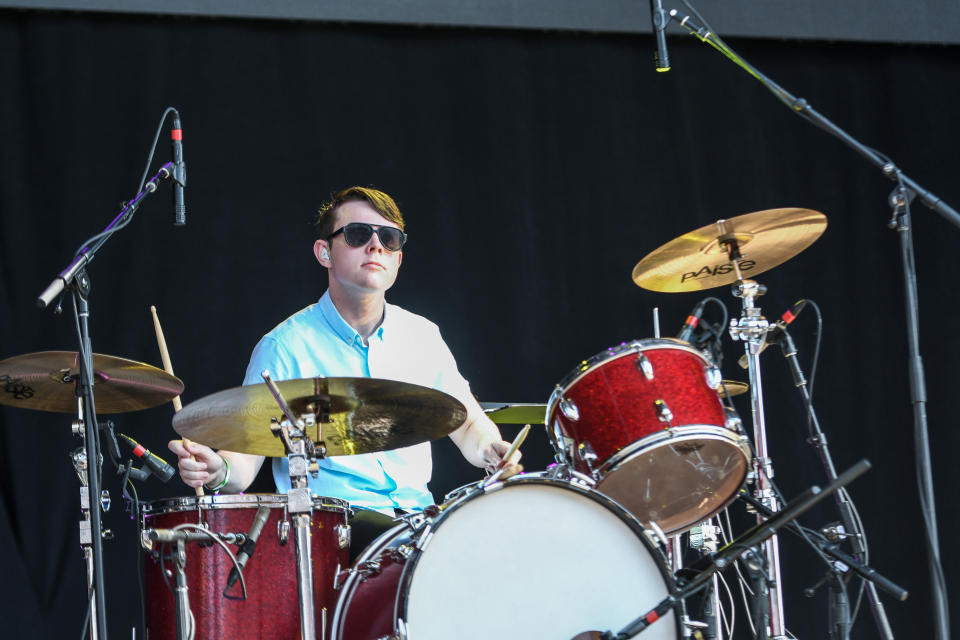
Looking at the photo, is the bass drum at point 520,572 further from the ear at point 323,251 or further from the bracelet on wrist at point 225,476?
the ear at point 323,251

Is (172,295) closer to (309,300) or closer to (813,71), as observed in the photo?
(309,300)

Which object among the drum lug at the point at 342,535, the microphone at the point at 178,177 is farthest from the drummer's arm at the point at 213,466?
the microphone at the point at 178,177

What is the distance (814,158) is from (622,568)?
2.99 meters

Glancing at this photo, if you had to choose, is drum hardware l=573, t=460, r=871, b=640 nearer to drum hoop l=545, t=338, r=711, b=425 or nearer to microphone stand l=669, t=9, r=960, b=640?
microphone stand l=669, t=9, r=960, b=640

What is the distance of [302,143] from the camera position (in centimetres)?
423

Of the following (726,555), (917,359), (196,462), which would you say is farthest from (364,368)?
(917,359)

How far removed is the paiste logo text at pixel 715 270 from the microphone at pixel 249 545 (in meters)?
1.63

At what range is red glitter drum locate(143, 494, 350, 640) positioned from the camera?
2529 mm

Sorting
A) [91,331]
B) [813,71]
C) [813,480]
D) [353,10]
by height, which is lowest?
[813,480]

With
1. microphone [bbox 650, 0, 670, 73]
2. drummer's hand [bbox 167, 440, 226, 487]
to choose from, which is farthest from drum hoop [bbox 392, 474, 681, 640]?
microphone [bbox 650, 0, 670, 73]

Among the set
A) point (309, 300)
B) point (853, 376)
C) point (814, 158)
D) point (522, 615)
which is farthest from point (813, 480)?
point (522, 615)

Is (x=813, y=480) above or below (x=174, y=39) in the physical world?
below

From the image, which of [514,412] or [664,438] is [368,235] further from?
[664,438]

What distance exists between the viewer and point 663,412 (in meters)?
2.58
